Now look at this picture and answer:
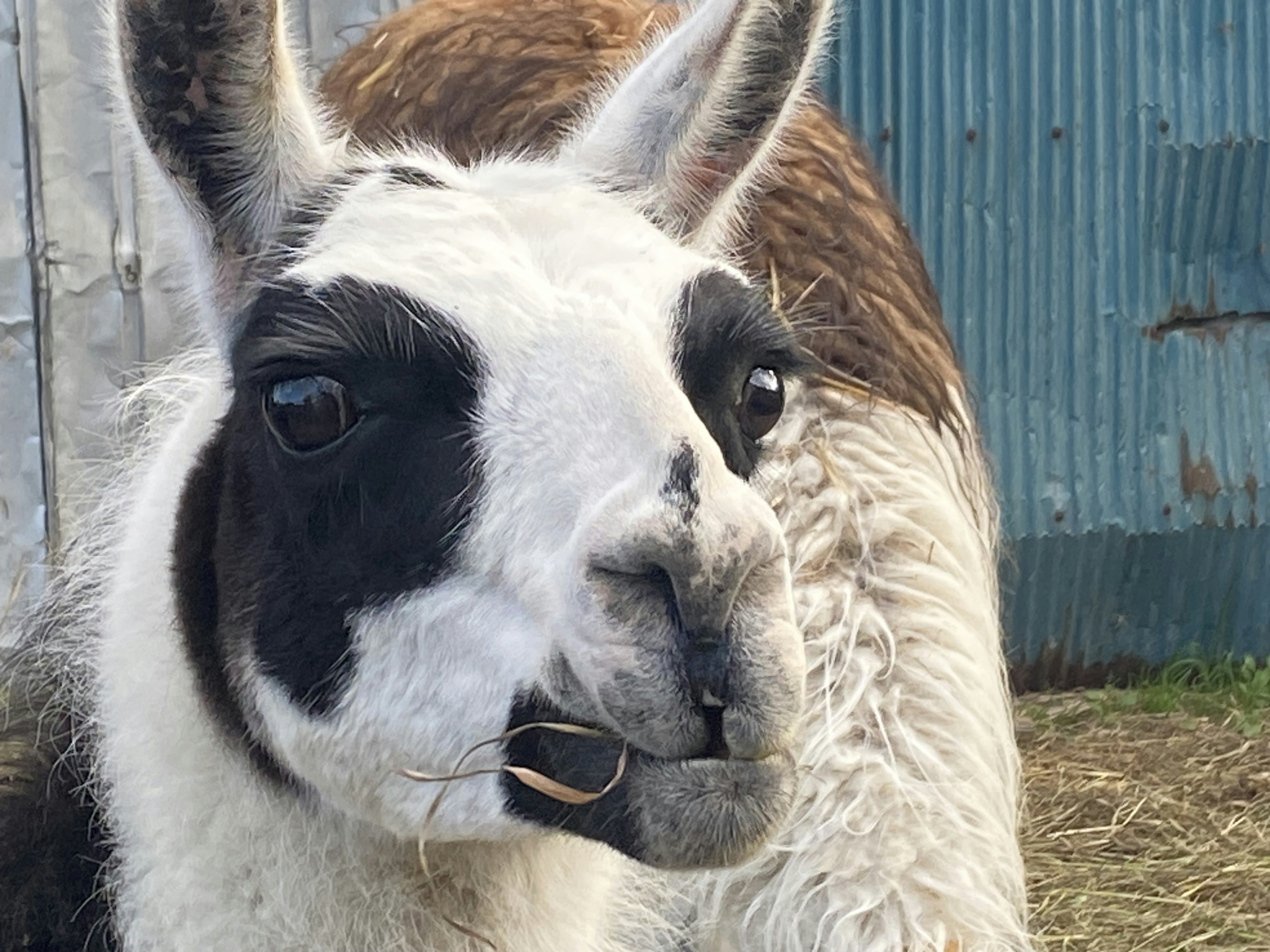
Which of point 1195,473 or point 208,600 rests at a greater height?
point 208,600

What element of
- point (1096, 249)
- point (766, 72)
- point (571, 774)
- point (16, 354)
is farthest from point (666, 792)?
point (1096, 249)

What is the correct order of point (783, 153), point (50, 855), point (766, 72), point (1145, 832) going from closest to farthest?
1. point (50, 855)
2. point (766, 72)
3. point (783, 153)
4. point (1145, 832)

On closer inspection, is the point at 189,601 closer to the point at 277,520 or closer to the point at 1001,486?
the point at 277,520

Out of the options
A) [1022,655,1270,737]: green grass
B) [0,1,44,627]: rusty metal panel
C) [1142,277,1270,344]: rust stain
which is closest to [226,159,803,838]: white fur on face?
[0,1,44,627]: rusty metal panel

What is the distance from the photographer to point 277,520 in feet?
6.15

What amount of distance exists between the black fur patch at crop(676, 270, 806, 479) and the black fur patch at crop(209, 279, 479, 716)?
0.28 m

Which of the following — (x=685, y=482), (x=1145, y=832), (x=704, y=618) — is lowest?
(x=1145, y=832)

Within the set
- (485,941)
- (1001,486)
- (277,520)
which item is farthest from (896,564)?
(1001,486)

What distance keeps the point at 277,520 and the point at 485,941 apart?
634 millimetres

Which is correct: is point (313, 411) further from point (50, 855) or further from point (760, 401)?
point (50, 855)

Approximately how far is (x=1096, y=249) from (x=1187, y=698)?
1682mm

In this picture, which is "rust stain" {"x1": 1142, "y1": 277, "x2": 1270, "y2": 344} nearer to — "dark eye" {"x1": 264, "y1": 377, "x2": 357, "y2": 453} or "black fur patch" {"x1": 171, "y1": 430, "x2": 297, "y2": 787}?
"black fur patch" {"x1": 171, "y1": 430, "x2": 297, "y2": 787}

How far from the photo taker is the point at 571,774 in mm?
1699

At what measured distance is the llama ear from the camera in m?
2.18
